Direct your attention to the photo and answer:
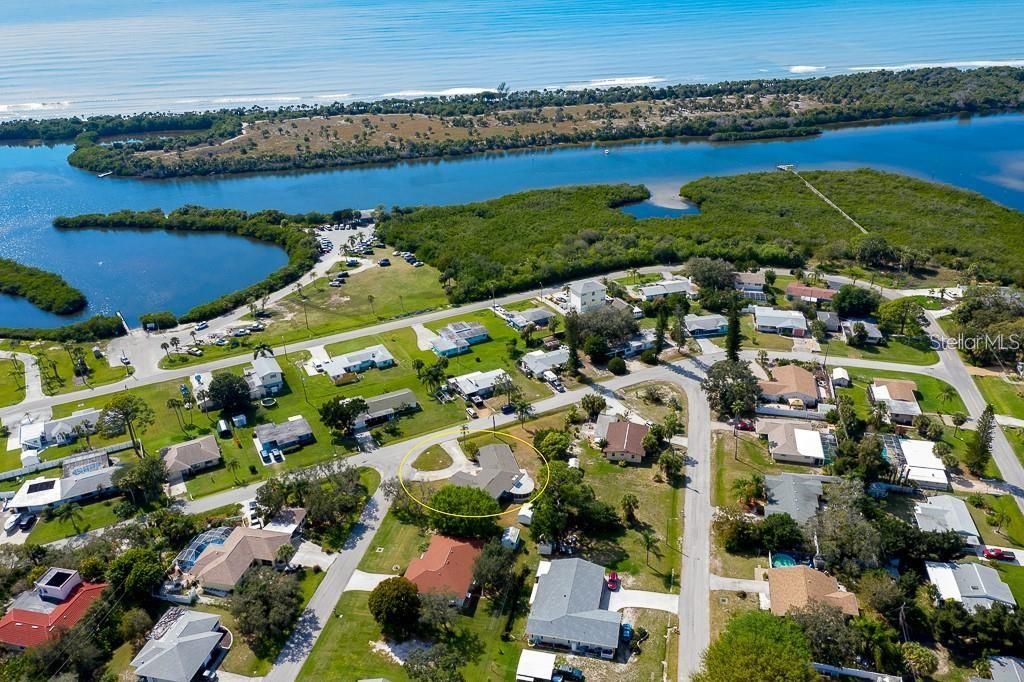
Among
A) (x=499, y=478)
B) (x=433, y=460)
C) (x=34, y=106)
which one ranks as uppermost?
(x=34, y=106)

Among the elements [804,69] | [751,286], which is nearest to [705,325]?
[751,286]

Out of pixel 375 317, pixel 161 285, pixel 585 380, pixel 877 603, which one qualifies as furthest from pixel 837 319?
pixel 161 285

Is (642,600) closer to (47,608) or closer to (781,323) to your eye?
(47,608)

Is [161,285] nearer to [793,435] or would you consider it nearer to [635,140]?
[793,435]

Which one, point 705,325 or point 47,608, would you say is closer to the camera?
point 47,608

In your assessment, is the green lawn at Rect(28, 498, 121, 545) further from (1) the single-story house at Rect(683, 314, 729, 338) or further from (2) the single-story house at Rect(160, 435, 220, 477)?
(1) the single-story house at Rect(683, 314, 729, 338)

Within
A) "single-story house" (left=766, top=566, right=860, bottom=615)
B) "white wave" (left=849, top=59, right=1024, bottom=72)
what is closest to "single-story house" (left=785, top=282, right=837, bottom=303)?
"single-story house" (left=766, top=566, right=860, bottom=615)

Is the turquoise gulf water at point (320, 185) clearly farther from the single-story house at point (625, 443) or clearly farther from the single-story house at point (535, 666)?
the single-story house at point (535, 666)
